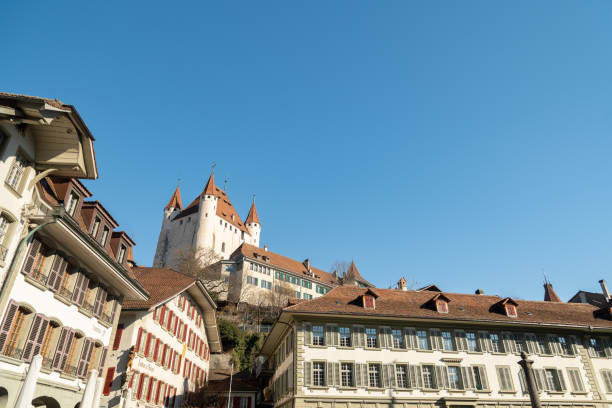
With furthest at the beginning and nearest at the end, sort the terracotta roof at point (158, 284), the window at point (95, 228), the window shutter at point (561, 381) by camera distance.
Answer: the window shutter at point (561, 381) < the terracotta roof at point (158, 284) < the window at point (95, 228)

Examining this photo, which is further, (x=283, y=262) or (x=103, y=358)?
(x=283, y=262)

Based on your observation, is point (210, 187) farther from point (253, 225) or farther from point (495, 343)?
point (495, 343)

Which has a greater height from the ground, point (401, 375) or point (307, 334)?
point (307, 334)

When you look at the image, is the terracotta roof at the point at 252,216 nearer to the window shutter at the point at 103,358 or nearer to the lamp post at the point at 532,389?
the window shutter at the point at 103,358

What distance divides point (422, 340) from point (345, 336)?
5.92 m

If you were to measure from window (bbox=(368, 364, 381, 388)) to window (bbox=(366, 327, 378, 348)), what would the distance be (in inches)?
57.3

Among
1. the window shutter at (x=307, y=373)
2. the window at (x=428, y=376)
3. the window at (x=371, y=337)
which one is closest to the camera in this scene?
the window shutter at (x=307, y=373)

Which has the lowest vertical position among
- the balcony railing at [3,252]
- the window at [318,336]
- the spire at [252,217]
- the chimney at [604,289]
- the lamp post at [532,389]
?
the lamp post at [532,389]

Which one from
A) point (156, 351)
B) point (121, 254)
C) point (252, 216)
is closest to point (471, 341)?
point (156, 351)

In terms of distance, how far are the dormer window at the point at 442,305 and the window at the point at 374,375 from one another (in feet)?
23.8

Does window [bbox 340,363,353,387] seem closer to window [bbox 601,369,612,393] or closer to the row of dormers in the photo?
the row of dormers

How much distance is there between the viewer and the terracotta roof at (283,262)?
3559 inches

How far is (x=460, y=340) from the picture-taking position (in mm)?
33000

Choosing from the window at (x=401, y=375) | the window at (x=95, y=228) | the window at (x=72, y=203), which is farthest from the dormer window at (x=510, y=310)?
the window at (x=72, y=203)
